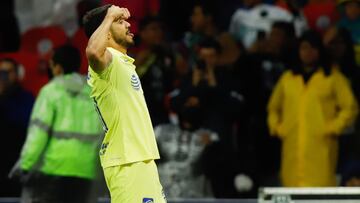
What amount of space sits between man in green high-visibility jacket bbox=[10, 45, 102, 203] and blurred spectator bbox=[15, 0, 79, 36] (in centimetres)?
315

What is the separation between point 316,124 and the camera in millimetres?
11555

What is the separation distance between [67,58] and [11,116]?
1.64 m

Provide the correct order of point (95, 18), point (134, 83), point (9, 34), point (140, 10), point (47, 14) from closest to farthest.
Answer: point (134, 83)
point (95, 18)
point (140, 10)
point (9, 34)
point (47, 14)

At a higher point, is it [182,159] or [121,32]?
[121,32]

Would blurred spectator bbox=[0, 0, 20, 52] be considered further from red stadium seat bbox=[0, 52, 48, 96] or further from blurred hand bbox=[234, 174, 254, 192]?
blurred hand bbox=[234, 174, 254, 192]

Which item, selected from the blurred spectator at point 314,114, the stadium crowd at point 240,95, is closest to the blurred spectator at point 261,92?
the stadium crowd at point 240,95

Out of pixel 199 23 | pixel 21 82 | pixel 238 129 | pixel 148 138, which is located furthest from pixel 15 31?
pixel 148 138

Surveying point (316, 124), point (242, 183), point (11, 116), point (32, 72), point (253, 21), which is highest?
point (253, 21)

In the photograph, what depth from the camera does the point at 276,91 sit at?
11.8m

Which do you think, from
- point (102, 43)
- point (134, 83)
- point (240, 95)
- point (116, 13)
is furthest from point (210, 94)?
point (102, 43)

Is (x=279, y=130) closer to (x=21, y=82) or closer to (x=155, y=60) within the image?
(x=155, y=60)

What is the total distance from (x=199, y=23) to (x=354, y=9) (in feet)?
5.05

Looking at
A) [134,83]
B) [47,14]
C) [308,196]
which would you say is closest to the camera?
[134,83]

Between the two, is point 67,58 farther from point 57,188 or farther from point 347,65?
point 347,65
